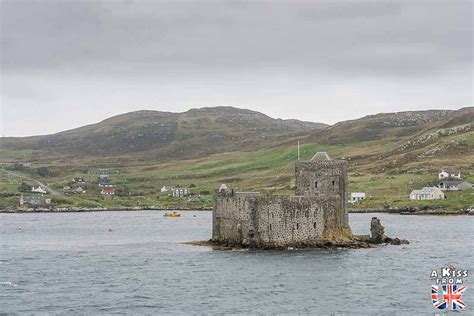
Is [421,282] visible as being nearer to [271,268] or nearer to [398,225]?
[271,268]

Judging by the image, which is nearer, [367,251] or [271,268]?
[271,268]

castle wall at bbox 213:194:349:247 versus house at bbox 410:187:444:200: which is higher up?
house at bbox 410:187:444:200

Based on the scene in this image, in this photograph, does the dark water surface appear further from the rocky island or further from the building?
the building

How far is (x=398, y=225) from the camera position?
10275 cm

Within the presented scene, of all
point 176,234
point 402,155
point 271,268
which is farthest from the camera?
point 402,155

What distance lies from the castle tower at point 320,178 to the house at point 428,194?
75059 mm

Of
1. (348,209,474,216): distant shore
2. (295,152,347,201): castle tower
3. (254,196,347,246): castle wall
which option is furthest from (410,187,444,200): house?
(254,196,347,246): castle wall

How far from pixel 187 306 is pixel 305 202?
66.3 ft

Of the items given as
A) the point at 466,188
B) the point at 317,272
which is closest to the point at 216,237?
the point at 317,272

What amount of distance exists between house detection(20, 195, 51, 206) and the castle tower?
11684 cm

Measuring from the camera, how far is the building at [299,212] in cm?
6356

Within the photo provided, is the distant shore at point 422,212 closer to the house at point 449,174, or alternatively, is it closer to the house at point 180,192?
the house at point 449,174

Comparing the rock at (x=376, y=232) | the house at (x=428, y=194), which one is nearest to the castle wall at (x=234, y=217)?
the rock at (x=376, y=232)

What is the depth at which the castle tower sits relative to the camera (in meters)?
66.8
